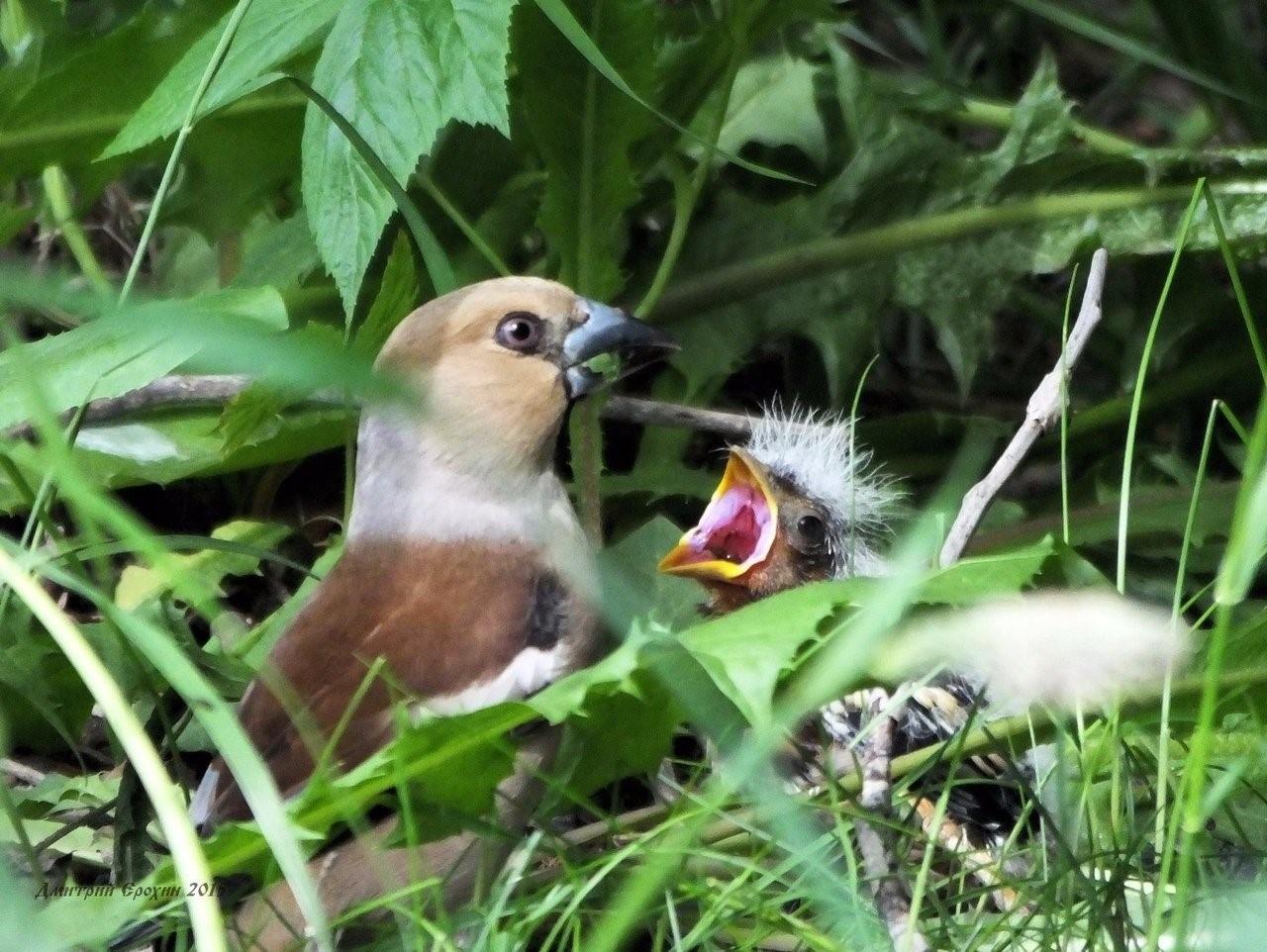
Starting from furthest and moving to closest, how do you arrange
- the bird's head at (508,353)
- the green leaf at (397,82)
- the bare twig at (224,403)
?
the bare twig at (224,403) → the bird's head at (508,353) → the green leaf at (397,82)

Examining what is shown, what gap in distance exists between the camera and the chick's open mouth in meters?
3.02

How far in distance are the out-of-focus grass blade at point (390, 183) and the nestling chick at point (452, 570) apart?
16cm

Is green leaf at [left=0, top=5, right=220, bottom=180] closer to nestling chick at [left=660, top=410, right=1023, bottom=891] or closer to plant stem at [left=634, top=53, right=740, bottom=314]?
plant stem at [left=634, top=53, right=740, bottom=314]

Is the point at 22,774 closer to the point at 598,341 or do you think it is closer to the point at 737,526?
the point at 598,341

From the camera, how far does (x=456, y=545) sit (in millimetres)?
2557

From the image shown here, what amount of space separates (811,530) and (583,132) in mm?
811

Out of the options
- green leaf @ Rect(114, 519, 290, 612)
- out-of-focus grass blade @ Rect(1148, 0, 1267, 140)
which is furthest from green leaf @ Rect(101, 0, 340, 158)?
out-of-focus grass blade @ Rect(1148, 0, 1267, 140)

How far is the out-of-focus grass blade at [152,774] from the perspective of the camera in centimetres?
149

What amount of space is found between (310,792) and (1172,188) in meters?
2.32

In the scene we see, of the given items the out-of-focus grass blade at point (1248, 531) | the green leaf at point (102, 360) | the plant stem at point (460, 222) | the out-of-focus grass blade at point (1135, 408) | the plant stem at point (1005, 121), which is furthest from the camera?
the plant stem at point (1005, 121)

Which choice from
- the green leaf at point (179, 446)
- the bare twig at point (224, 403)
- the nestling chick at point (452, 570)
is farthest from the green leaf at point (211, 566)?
the nestling chick at point (452, 570)

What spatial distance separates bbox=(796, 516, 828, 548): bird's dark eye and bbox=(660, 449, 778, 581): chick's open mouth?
63 mm

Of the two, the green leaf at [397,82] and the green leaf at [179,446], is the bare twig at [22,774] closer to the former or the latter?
the green leaf at [179,446]

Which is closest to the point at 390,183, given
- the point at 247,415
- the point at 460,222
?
the point at 460,222
